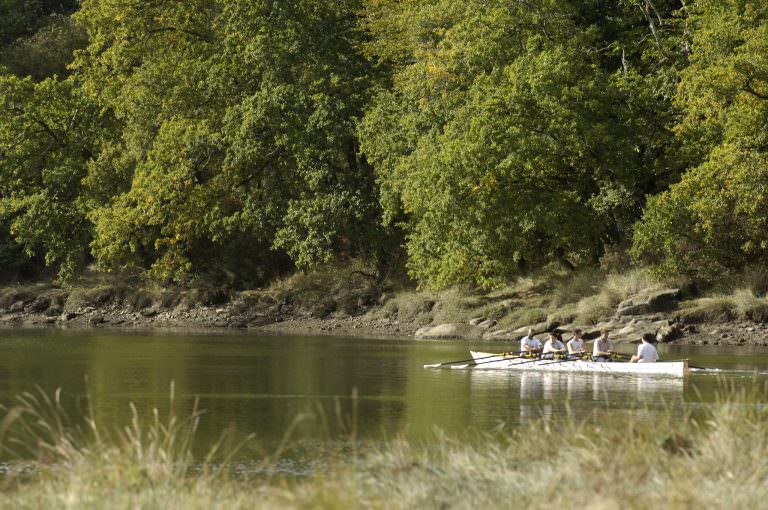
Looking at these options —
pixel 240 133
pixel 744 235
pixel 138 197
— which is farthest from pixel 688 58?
pixel 138 197

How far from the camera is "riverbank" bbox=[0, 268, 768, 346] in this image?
39.0 m

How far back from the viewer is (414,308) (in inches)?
1907

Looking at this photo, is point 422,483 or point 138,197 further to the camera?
point 138,197

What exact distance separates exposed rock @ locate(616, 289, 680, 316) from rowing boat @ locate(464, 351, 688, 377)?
395 inches

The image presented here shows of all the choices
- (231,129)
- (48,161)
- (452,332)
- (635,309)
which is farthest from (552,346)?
(48,161)

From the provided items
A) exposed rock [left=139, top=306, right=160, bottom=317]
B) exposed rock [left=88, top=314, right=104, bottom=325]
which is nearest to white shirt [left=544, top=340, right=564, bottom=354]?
exposed rock [left=139, top=306, right=160, bottom=317]

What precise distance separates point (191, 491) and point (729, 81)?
29.2 metres

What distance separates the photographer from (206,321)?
176ft

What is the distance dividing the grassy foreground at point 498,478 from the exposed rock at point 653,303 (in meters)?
27.3

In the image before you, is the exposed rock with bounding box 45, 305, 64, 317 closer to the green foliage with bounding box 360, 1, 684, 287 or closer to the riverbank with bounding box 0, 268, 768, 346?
the riverbank with bounding box 0, 268, 768, 346

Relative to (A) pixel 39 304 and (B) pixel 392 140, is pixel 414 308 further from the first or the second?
(A) pixel 39 304

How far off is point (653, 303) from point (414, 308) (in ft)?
37.7

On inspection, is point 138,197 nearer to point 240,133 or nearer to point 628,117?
point 240,133

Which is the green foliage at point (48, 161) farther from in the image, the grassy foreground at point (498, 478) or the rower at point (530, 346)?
the grassy foreground at point (498, 478)
